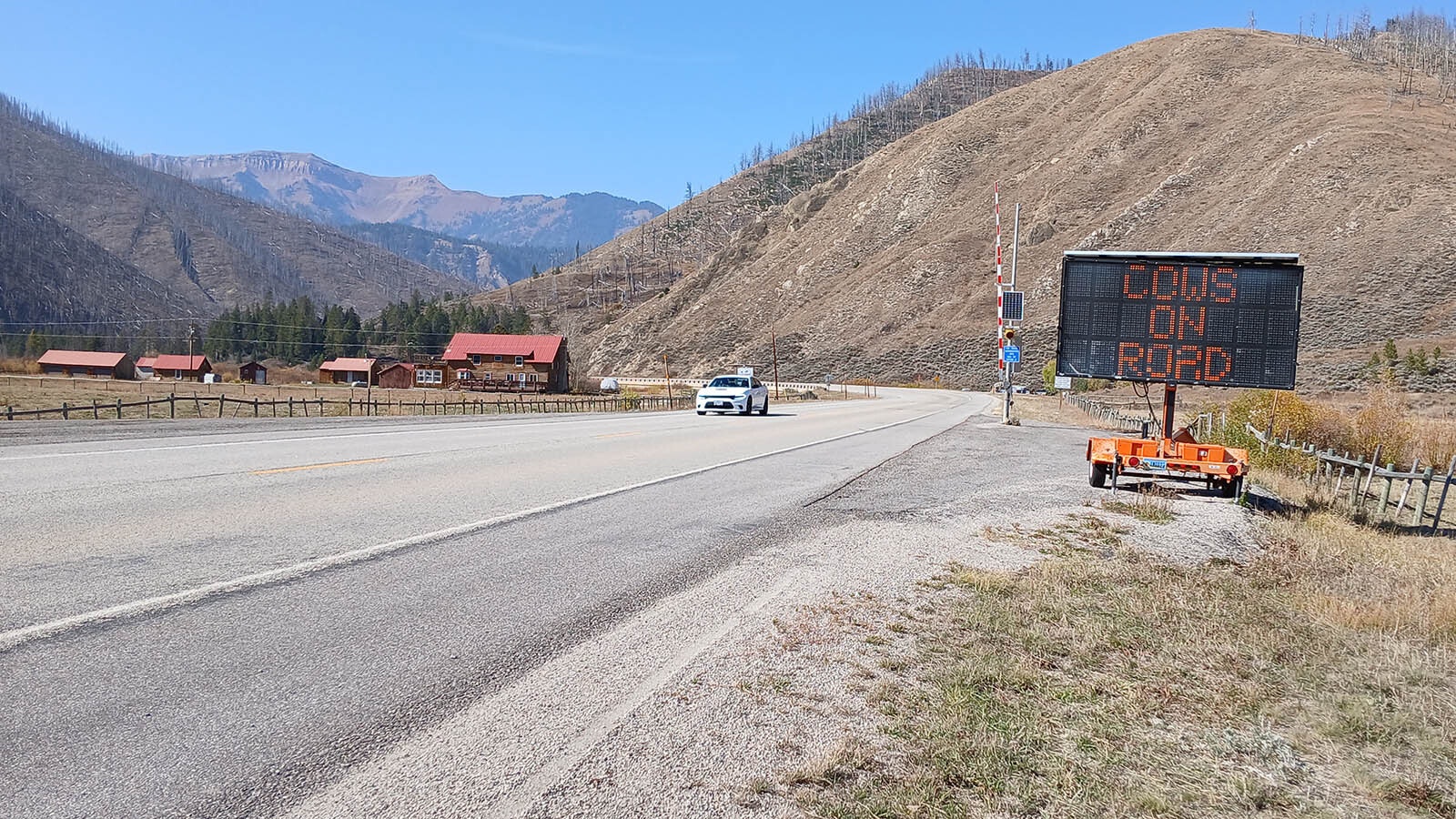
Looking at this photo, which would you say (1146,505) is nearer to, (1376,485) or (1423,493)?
(1423,493)

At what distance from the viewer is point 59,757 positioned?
355 centimetres

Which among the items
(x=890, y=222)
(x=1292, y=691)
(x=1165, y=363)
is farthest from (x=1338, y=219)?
(x=1292, y=691)

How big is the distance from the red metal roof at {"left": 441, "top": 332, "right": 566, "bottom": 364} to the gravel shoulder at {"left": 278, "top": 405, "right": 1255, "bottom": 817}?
→ 3538 inches

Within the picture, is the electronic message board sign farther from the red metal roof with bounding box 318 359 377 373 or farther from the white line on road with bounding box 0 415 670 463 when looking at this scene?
the red metal roof with bounding box 318 359 377 373

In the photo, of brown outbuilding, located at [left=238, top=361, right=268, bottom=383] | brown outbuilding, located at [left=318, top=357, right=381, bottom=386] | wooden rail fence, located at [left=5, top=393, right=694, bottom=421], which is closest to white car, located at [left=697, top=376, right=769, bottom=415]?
wooden rail fence, located at [left=5, top=393, right=694, bottom=421]

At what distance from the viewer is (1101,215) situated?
3669 inches

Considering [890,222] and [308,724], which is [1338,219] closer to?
[890,222]

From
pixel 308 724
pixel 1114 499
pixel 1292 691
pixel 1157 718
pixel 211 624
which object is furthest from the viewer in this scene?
pixel 1114 499

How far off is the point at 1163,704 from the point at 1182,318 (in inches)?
393

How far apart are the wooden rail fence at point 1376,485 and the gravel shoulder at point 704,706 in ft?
32.7

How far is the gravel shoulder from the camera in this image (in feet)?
11.3

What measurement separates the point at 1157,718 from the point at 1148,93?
117 m

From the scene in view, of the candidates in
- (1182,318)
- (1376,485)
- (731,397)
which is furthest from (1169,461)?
(731,397)

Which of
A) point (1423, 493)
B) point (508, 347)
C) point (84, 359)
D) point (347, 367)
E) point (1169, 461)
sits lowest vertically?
point (347, 367)
